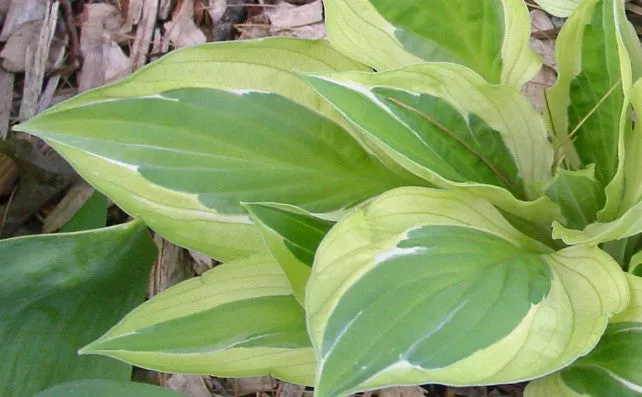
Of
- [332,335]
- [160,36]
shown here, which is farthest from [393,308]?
[160,36]

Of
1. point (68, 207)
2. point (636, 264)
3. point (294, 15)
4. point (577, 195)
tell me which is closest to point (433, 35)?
point (577, 195)

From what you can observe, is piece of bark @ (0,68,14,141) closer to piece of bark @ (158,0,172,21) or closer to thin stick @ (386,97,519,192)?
piece of bark @ (158,0,172,21)

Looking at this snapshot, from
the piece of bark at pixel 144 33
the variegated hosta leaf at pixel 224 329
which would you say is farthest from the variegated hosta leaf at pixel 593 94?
the piece of bark at pixel 144 33

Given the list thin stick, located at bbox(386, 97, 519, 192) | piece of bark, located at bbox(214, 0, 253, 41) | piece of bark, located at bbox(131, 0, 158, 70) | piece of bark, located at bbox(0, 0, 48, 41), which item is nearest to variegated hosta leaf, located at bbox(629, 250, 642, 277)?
thin stick, located at bbox(386, 97, 519, 192)

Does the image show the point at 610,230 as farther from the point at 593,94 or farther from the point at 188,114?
the point at 188,114

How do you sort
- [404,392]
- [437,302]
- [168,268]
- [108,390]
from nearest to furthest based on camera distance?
[437,302] → [108,390] → [404,392] → [168,268]

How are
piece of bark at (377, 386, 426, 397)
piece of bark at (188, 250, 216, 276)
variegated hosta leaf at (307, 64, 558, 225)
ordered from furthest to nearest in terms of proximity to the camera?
piece of bark at (188, 250, 216, 276), piece of bark at (377, 386, 426, 397), variegated hosta leaf at (307, 64, 558, 225)
